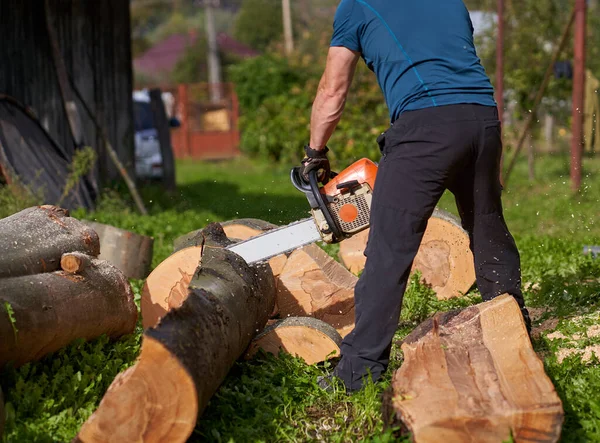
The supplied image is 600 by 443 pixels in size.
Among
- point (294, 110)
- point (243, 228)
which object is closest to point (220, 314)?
point (243, 228)

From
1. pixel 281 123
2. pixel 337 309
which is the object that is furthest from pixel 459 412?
pixel 281 123

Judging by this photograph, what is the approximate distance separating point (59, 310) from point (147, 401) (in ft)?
3.22

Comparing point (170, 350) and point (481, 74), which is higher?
point (481, 74)

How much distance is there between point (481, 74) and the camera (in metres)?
3.64

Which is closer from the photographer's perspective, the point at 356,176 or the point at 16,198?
the point at 356,176

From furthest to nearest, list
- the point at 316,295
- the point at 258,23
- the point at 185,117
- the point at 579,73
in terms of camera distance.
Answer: the point at 258,23, the point at 185,117, the point at 579,73, the point at 316,295

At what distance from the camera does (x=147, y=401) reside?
2.93m

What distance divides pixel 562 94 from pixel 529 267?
1004cm

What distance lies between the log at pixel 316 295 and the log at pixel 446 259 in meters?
0.82

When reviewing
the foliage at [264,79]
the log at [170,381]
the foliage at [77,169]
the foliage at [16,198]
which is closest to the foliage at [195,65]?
the foliage at [264,79]

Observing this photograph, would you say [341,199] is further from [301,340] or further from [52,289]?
[52,289]

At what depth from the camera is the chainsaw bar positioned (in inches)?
157

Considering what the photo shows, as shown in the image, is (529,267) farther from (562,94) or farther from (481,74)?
(562,94)

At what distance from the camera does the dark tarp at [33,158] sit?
7651mm
